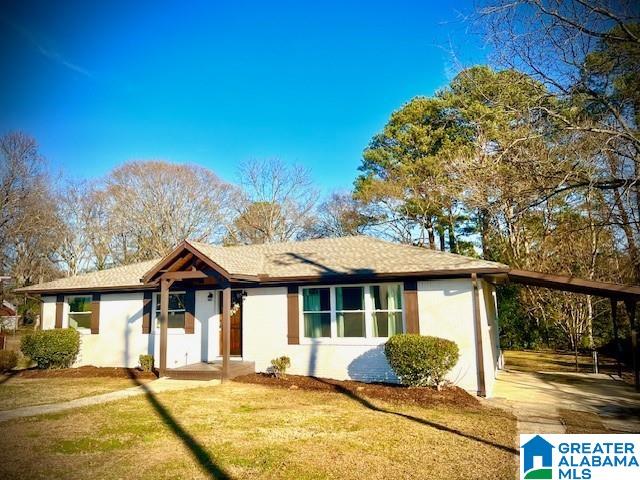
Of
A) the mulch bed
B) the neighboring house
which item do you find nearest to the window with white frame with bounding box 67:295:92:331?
the mulch bed

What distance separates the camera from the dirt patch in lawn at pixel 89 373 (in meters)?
12.9

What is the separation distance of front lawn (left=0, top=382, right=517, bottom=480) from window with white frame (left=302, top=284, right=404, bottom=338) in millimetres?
2602

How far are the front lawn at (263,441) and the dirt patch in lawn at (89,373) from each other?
13.2 ft

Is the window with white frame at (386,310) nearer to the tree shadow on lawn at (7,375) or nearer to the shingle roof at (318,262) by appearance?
the shingle roof at (318,262)

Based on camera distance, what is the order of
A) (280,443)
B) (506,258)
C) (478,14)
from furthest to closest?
(506,258), (478,14), (280,443)

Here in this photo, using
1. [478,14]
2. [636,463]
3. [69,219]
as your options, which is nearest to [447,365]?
[636,463]

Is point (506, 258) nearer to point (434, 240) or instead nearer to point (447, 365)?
point (434, 240)

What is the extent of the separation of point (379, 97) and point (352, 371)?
499 inches

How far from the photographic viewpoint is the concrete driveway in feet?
24.2

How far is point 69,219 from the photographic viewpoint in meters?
32.3

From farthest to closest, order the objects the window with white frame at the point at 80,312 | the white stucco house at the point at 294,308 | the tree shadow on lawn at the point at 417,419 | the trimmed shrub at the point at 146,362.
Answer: the window with white frame at the point at 80,312
the trimmed shrub at the point at 146,362
the white stucco house at the point at 294,308
the tree shadow on lawn at the point at 417,419

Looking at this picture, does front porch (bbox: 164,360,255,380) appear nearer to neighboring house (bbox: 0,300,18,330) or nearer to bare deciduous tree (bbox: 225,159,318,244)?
bare deciduous tree (bbox: 225,159,318,244)

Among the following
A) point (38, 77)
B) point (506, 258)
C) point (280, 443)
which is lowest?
point (280, 443)

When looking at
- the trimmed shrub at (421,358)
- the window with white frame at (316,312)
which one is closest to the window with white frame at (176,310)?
the window with white frame at (316,312)
